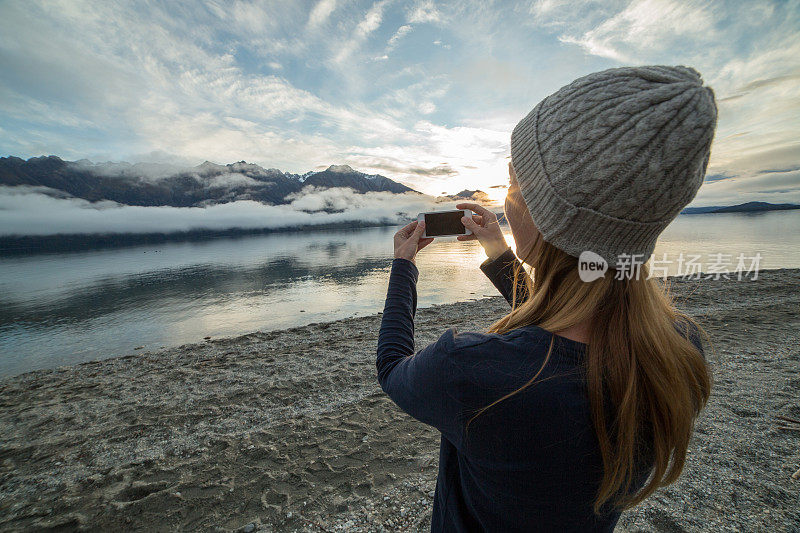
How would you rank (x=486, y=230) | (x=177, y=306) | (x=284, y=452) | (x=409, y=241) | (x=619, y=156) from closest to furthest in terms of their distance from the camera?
(x=619, y=156)
(x=409, y=241)
(x=486, y=230)
(x=284, y=452)
(x=177, y=306)

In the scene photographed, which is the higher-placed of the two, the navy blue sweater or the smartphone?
the smartphone

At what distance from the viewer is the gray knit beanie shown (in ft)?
3.25

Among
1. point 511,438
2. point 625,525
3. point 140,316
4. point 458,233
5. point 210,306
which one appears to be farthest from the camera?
point 210,306

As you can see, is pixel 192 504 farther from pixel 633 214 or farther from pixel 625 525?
pixel 633 214

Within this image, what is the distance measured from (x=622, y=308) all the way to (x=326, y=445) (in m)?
5.19

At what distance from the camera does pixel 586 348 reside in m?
1.07

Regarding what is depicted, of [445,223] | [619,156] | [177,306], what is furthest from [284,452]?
[177,306]

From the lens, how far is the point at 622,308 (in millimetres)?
1142

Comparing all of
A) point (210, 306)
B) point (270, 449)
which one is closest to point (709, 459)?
point (270, 449)

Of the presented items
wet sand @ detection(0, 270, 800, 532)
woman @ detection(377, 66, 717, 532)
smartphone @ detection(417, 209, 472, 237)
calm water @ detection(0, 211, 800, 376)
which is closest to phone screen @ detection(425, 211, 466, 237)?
smartphone @ detection(417, 209, 472, 237)

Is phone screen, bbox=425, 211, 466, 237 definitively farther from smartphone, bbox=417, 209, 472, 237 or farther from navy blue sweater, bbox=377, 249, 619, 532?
navy blue sweater, bbox=377, 249, 619, 532

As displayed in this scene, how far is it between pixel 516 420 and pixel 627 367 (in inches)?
15.6

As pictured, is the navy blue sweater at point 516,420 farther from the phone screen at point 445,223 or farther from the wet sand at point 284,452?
the wet sand at point 284,452

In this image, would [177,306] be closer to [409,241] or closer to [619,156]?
[409,241]
